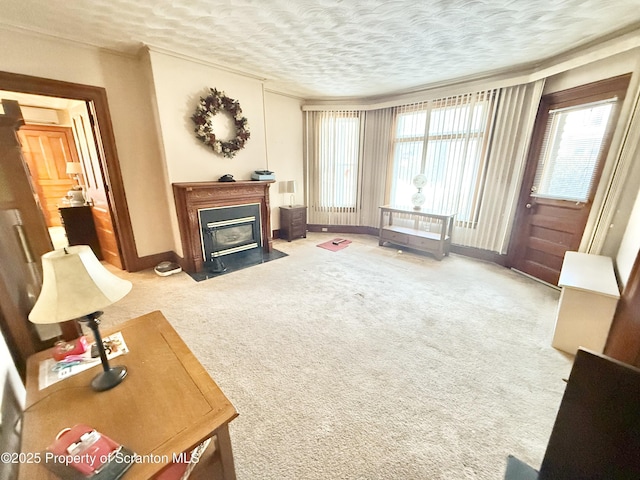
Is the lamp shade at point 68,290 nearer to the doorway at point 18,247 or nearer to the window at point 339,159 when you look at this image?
the doorway at point 18,247

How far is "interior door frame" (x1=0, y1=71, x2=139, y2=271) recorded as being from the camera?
248 cm

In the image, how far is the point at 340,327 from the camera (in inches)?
91.3

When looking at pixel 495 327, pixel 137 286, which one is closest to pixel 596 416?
pixel 495 327

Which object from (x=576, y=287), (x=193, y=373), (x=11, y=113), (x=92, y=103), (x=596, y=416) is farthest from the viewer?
(x=92, y=103)

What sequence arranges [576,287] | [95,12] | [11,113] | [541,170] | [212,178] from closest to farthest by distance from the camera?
[11,113] → [576,287] → [95,12] → [541,170] → [212,178]

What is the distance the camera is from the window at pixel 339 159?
4.98 metres

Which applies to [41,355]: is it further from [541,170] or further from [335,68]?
[541,170]

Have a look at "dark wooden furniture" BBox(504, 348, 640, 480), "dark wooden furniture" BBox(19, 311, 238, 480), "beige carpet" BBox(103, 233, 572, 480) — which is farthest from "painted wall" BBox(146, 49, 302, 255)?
"dark wooden furniture" BBox(504, 348, 640, 480)

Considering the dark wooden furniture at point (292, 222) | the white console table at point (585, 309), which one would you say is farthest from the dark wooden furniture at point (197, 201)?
the white console table at point (585, 309)

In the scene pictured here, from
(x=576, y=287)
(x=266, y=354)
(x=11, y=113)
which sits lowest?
(x=266, y=354)

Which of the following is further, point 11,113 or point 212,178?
point 212,178

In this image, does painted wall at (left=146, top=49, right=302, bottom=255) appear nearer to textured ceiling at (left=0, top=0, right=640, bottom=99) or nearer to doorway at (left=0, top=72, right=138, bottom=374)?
textured ceiling at (left=0, top=0, right=640, bottom=99)

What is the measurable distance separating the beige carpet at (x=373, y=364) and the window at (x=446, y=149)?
140 centimetres

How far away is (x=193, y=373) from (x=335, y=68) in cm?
379
